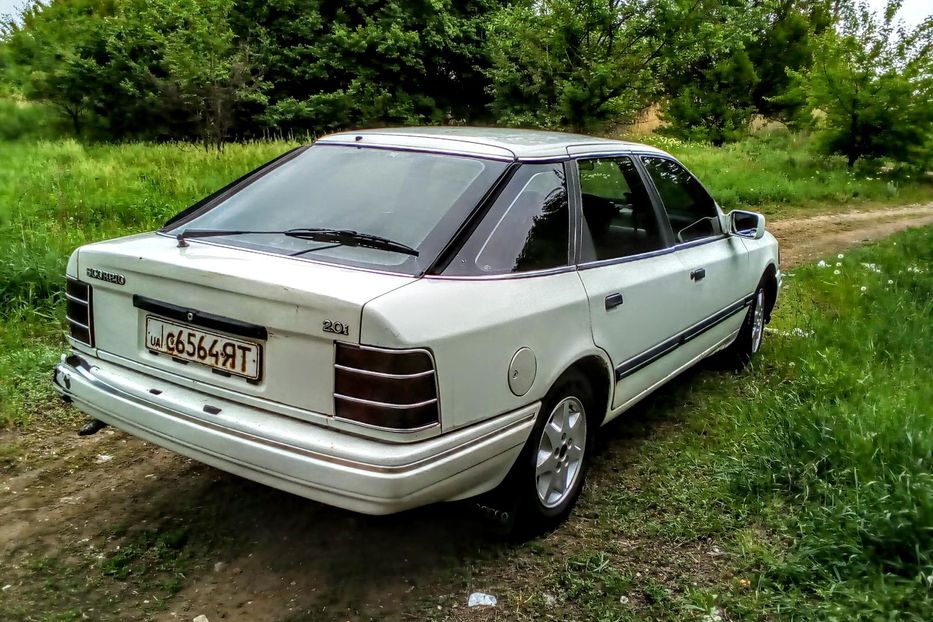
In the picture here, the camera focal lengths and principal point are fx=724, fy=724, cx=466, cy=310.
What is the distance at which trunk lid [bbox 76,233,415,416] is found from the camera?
228 centimetres

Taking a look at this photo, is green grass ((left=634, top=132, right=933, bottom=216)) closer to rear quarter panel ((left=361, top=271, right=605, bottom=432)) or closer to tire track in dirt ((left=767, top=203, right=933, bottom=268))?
tire track in dirt ((left=767, top=203, right=933, bottom=268))

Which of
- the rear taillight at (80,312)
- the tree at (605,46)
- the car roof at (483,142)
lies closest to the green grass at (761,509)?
the car roof at (483,142)

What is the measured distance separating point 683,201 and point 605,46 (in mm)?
14790

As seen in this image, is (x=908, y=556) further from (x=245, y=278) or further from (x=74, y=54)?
(x=74, y=54)

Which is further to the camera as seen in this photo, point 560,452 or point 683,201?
point 683,201

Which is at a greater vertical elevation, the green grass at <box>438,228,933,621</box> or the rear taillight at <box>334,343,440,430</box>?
the rear taillight at <box>334,343,440,430</box>

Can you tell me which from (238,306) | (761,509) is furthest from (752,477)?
(238,306)

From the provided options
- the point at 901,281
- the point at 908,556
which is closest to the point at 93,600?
the point at 908,556

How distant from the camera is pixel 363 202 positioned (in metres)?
2.93

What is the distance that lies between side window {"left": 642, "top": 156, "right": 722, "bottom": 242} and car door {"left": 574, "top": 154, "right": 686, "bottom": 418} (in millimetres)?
211

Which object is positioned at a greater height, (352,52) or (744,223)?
(352,52)

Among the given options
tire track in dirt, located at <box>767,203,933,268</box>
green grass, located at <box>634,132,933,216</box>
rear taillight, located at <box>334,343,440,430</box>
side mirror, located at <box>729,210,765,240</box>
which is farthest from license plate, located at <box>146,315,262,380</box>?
green grass, located at <box>634,132,933,216</box>

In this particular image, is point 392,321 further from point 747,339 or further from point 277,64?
point 277,64

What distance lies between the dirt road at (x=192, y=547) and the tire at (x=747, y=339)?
6.15 ft
